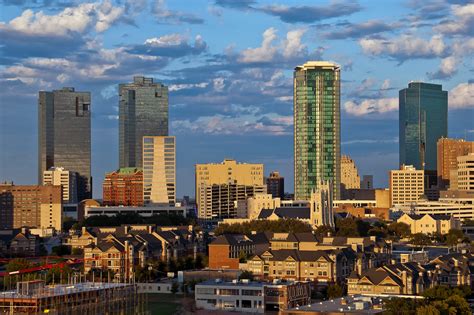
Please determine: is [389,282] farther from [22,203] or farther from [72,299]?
[22,203]

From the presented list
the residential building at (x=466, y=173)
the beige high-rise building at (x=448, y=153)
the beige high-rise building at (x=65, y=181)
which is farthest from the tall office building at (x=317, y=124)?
the beige high-rise building at (x=65, y=181)

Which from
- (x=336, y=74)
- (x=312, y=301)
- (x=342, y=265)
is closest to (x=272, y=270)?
(x=342, y=265)

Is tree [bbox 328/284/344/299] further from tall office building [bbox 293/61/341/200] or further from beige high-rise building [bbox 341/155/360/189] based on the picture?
beige high-rise building [bbox 341/155/360/189]

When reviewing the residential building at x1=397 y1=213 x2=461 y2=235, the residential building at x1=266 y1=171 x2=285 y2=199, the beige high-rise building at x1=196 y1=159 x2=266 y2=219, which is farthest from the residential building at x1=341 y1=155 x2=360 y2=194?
the residential building at x1=397 y1=213 x2=461 y2=235

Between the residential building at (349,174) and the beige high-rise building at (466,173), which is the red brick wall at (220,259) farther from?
the residential building at (349,174)

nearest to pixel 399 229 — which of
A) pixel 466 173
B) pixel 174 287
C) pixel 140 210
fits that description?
pixel 140 210

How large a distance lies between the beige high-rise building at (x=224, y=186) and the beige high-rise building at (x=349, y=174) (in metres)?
28.5

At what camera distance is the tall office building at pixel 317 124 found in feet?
514

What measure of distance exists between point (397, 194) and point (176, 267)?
7965 centimetres

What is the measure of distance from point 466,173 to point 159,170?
1603 inches

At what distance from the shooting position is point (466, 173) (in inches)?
5974

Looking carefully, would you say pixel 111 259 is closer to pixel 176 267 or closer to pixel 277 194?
pixel 176 267

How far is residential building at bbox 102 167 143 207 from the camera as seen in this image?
163375 mm

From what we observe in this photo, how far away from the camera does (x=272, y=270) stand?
7019 centimetres
